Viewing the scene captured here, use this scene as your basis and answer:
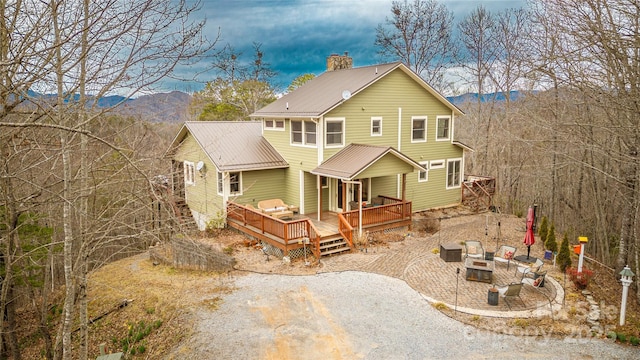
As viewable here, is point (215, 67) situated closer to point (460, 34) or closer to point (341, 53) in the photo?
point (341, 53)

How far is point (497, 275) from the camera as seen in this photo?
12.1 meters

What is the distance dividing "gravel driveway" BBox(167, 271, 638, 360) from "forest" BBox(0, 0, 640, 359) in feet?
9.13

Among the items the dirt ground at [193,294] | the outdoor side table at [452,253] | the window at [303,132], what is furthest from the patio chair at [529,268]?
the window at [303,132]

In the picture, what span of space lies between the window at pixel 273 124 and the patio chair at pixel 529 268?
453 inches

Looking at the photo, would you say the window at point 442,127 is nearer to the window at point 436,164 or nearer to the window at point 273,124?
the window at point 436,164

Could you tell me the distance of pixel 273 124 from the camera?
63.6ft

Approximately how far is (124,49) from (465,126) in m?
33.3

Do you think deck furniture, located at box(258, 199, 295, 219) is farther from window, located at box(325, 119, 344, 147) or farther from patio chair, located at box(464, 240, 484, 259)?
patio chair, located at box(464, 240, 484, 259)

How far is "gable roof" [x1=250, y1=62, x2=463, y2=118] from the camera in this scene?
1695 cm

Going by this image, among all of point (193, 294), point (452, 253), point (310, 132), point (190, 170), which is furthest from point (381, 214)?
point (190, 170)

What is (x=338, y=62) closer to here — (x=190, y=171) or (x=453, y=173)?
(x=453, y=173)

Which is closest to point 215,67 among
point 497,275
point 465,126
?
point 497,275

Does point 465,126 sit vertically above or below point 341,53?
below

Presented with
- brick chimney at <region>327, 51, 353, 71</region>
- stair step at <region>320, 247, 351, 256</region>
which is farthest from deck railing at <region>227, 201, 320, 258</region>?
brick chimney at <region>327, 51, 353, 71</region>
